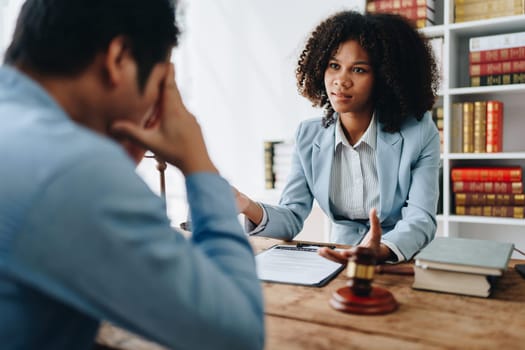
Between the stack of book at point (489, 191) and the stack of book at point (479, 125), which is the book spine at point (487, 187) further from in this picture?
the stack of book at point (479, 125)

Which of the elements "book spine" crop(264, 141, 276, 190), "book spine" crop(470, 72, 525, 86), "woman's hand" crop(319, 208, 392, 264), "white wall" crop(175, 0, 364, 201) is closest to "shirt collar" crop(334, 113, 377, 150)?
"woman's hand" crop(319, 208, 392, 264)

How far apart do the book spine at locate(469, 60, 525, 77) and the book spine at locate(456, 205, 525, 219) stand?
709 mm

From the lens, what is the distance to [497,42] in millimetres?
2633

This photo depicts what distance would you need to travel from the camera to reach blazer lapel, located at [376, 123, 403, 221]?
1.75 meters

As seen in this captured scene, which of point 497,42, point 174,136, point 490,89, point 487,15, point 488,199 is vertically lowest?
point 488,199

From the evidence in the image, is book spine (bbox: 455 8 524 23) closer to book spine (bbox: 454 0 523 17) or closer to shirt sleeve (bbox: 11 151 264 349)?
book spine (bbox: 454 0 523 17)

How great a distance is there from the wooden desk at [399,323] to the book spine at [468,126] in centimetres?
178

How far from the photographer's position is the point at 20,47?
62 cm

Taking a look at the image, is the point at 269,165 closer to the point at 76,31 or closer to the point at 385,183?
the point at 385,183

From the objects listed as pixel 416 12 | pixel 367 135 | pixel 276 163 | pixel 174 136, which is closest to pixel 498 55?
pixel 416 12

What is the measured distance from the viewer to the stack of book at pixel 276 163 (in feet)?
11.3

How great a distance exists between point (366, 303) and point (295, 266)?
1.12 ft

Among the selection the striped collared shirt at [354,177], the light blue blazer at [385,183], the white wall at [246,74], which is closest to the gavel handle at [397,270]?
the light blue blazer at [385,183]

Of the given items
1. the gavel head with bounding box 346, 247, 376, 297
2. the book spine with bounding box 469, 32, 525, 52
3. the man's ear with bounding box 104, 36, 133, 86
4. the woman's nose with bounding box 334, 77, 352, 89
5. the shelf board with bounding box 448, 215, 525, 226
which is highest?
the book spine with bounding box 469, 32, 525, 52
